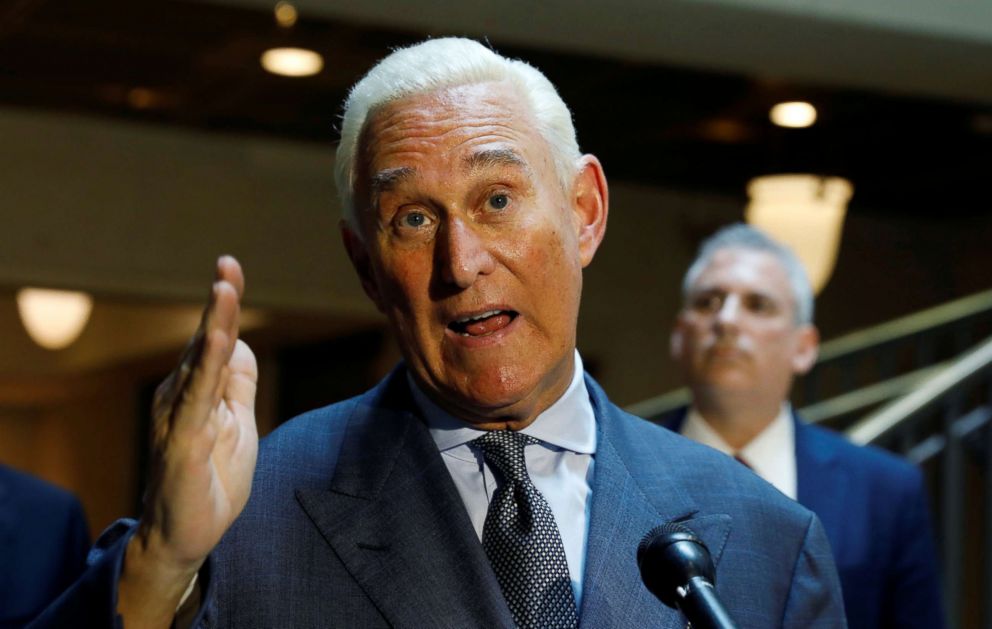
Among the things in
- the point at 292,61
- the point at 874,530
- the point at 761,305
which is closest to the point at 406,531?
the point at 874,530

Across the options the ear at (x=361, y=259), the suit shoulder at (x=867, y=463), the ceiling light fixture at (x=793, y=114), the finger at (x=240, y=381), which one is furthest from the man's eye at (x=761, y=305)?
the ceiling light fixture at (x=793, y=114)

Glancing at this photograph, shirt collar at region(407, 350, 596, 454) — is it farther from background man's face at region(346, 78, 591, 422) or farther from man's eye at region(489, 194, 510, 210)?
man's eye at region(489, 194, 510, 210)

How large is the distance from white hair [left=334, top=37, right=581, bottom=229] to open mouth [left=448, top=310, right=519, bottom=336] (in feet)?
0.71

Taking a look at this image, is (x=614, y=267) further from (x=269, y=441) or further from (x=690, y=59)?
(x=269, y=441)

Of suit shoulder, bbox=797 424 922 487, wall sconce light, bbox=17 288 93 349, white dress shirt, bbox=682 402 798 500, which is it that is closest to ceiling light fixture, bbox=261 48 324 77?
wall sconce light, bbox=17 288 93 349

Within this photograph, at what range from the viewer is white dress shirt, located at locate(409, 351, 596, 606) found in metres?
1.75

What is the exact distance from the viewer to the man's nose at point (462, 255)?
1634 mm

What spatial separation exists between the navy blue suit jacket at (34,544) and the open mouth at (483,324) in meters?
1.27

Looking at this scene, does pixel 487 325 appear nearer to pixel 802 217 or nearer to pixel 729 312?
pixel 729 312

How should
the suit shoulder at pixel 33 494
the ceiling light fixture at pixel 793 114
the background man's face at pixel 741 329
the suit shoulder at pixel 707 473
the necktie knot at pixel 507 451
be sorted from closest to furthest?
the necktie knot at pixel 507 451 < the suit shoulder at pixel 707 473 < the suit shoulder at pixel 33 494 < the background man's face at pixel 741 329 < the ceiling light fixture at pixel 793 114

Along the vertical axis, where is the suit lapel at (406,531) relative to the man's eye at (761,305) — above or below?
below

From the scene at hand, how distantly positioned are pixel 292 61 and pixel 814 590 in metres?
4.42

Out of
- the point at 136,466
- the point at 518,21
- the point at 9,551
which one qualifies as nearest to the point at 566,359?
the point at 9,551

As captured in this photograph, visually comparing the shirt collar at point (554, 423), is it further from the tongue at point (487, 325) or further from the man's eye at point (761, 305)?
the man's eye at point (761, 305)
